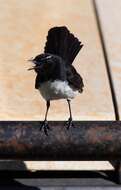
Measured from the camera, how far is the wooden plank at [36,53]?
4.84 m

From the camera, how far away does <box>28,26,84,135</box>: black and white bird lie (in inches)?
171

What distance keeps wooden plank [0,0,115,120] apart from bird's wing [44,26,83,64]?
1.35ft

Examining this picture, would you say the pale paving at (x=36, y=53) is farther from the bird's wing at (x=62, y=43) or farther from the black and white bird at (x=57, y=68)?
the bird's wing at (x=62, y=43)

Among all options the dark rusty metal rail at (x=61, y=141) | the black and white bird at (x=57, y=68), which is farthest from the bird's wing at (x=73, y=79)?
the dark rusty metal rail at (x=61, y=141)

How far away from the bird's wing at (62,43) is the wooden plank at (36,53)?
0.41 metres

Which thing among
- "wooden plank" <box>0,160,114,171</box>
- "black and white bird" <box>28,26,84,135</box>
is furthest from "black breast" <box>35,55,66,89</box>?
"wooden plank" <box>0,160,114,171</box>

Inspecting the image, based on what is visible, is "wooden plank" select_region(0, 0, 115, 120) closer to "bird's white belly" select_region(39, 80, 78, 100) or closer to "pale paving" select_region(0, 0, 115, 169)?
"pale paving" select_region(0, 0, 115, 169)

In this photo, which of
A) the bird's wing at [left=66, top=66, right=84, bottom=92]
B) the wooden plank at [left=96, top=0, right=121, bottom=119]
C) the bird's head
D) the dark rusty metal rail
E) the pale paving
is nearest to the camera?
the dark rusty metal rail

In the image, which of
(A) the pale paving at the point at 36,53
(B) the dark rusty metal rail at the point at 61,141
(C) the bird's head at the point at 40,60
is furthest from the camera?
(A) the pale paving at the point at 36,53

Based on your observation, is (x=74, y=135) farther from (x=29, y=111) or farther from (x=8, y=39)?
(x=8, y=39)

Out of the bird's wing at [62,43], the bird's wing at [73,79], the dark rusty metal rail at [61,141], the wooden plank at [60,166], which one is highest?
the bird's wing at [62,43]

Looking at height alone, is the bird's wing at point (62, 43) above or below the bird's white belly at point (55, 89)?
above

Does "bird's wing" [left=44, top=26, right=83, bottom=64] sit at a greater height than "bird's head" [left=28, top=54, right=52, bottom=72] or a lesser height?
greater

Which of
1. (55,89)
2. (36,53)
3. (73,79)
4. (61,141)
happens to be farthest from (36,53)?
(61,141)
